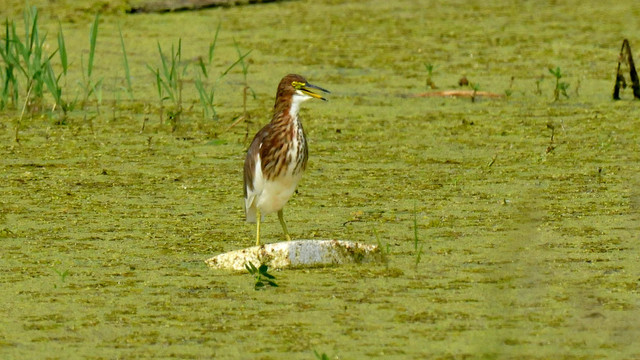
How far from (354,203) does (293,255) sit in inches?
42.3

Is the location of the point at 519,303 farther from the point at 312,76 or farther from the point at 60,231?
the point at 312,76

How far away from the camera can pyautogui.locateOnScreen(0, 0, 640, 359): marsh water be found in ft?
11.6

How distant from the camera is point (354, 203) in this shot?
5223 mm

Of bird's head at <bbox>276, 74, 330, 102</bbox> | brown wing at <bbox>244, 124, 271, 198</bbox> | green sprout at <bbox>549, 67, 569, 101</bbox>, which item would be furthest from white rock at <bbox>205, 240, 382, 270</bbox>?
green sprout at <bbox>549, 67, 569, 101</bbox>

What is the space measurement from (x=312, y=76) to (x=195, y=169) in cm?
215

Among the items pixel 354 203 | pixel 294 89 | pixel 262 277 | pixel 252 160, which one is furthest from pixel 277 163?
pixel 354 203

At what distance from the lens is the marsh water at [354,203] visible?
3541 millimetres

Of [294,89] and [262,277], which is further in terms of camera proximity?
[294,89]

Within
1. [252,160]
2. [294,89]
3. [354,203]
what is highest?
[294,89]

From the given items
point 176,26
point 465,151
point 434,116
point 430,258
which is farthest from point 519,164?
point 176,26

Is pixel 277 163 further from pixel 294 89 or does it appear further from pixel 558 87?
pixel 558 87

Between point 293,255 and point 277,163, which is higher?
point 277,163

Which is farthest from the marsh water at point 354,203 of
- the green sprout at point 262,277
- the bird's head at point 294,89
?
the bird's head at point 294,89

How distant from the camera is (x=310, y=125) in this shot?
268 inches
